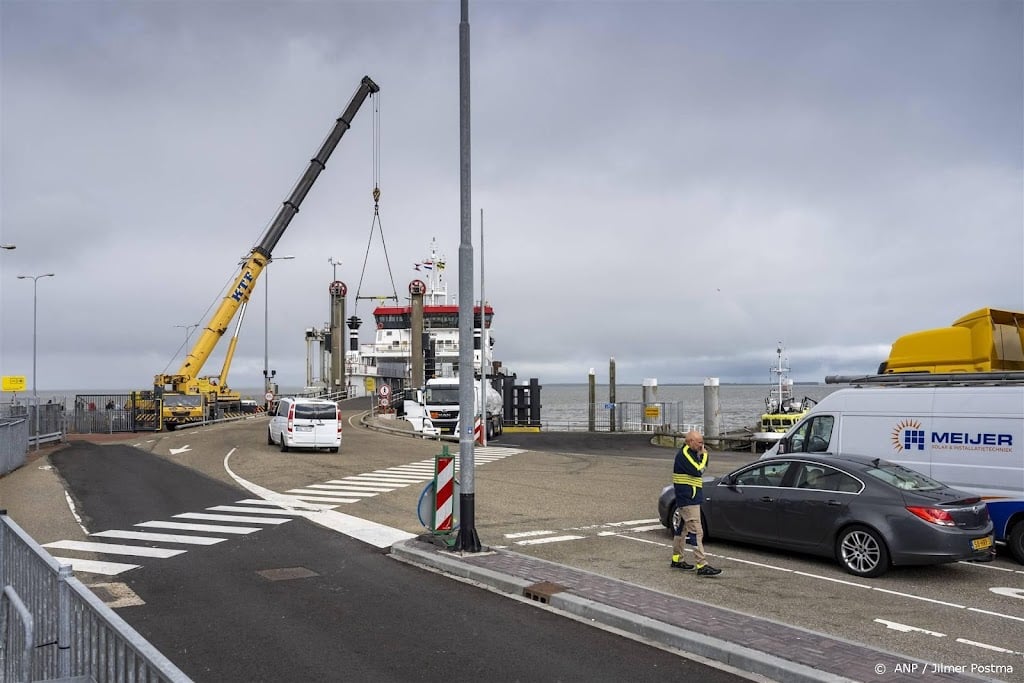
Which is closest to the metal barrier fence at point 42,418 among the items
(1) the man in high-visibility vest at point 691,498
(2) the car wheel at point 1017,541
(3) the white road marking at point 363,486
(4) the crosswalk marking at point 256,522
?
(3) the white road marking at point 363,486

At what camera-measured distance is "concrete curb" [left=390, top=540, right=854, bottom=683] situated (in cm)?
593

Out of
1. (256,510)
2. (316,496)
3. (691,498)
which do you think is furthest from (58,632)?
(316,496)

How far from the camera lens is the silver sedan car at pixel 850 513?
8.80 meters

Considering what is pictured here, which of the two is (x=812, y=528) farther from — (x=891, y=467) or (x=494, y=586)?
(x=494, y=586)

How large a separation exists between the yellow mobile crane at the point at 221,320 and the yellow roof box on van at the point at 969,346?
106 ft

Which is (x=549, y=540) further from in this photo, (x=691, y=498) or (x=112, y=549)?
(x=112, y=549)

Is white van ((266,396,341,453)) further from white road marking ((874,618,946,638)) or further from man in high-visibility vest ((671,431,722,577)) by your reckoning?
white road marking ((874,618,946,638))

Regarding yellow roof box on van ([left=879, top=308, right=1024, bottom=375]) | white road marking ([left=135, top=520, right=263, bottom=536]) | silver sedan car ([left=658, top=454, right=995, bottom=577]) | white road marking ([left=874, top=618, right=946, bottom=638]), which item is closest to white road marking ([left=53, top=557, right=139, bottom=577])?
white road marking ([left=135, top=520, right=263, bottom=536])

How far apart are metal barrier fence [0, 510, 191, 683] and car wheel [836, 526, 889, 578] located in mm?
8016

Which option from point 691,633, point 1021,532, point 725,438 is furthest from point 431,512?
point 725,438

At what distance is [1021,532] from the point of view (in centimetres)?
987

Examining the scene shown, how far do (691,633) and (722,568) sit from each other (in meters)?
3.09

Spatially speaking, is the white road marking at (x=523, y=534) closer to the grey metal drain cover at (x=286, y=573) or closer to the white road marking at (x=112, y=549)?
the grey metal drain cover at (x=286, y=573)

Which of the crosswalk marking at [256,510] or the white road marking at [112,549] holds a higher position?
the white road marking at [112,549]
